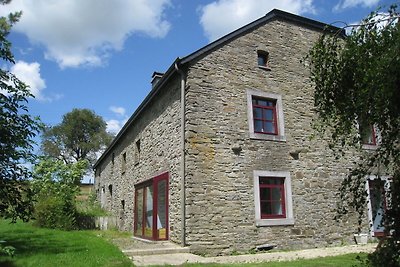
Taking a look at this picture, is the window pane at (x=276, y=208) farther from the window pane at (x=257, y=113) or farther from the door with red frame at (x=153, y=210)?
the door with red frame at (x=153, y=210)

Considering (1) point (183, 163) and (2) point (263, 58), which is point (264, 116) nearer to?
(2) point (263, 58)

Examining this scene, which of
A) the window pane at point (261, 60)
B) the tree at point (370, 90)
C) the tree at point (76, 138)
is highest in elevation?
the tree at point (76, 138)

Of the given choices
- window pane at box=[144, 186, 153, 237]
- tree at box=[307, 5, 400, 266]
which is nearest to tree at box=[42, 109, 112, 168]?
window pane at box=[144, 186, 153, 237]

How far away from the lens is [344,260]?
7871mm

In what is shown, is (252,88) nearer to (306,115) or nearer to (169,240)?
(306,115)

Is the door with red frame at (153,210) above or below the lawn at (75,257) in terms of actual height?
above

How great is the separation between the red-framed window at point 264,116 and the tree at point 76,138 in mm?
38998

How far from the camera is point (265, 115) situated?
37.4ft

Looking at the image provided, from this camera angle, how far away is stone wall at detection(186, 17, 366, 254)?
9.62 m

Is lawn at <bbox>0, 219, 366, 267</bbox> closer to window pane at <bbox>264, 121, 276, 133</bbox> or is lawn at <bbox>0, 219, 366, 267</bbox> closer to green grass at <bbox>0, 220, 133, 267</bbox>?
green grass at <bbox>0, 220, 133, 267</bbox>

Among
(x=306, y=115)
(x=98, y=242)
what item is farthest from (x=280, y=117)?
(x=98, y=242)

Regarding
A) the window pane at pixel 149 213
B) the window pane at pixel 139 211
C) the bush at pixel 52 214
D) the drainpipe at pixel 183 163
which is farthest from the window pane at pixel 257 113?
the bush at pixel 52 214

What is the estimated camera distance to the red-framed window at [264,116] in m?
11.2

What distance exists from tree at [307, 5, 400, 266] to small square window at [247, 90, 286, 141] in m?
5.19
